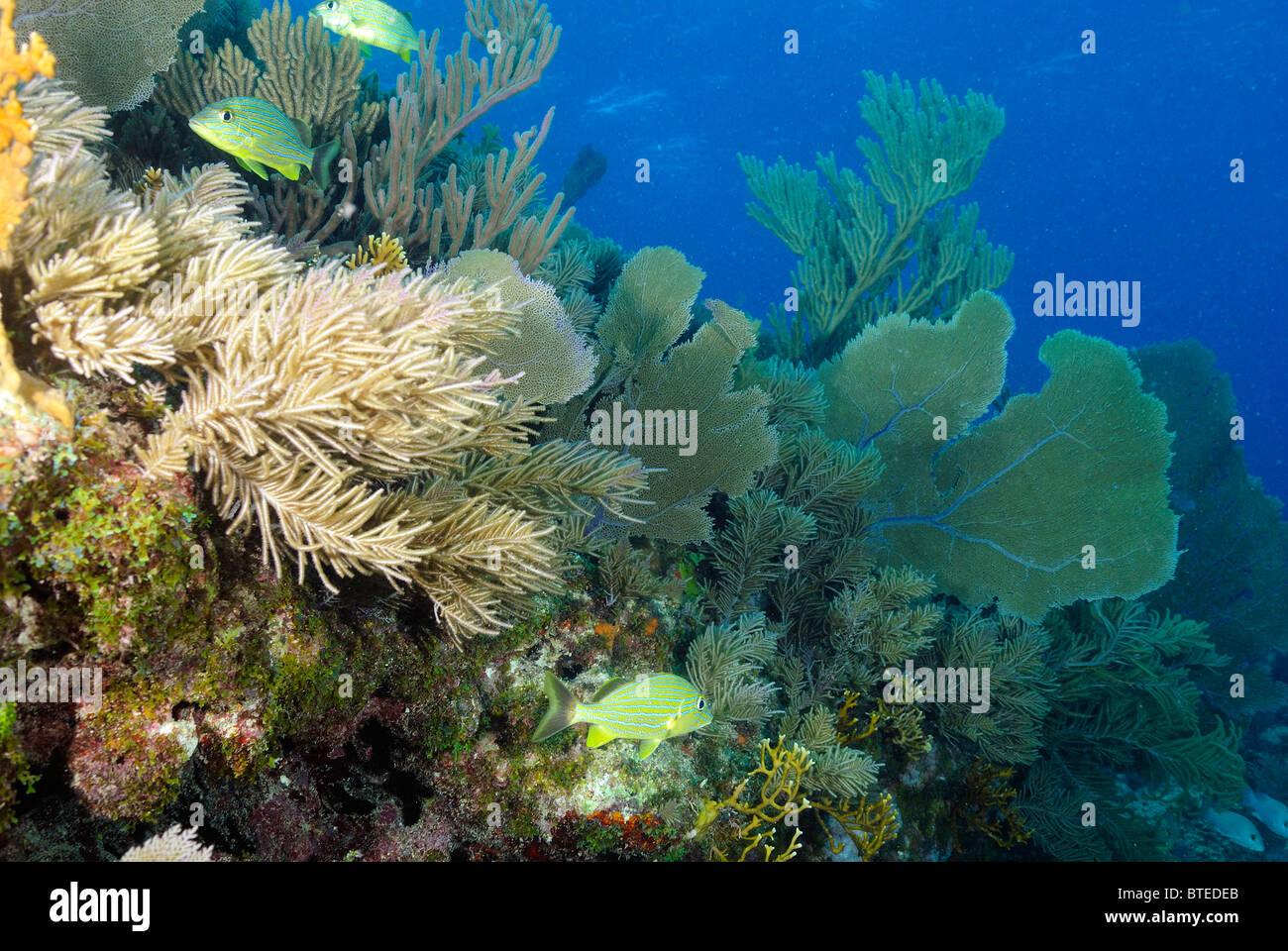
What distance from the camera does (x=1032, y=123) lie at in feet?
181

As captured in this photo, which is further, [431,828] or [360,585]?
[431,828]

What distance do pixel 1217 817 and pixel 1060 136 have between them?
6441cm

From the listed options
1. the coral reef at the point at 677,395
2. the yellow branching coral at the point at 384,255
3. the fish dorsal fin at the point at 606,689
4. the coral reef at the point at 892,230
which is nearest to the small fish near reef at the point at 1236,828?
the coral reef at the point at 892,230

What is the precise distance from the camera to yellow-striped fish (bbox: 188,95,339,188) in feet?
10.4

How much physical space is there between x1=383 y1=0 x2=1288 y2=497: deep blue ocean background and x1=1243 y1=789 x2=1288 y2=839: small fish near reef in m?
32.6

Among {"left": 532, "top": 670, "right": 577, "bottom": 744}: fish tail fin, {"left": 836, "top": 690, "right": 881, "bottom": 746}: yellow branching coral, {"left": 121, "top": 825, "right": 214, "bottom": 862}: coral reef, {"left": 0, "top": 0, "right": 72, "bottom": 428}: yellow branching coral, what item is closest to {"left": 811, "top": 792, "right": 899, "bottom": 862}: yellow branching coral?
{"left": 836, "top": 690, "right": 881, "bottom": 746}: yellow branching coral

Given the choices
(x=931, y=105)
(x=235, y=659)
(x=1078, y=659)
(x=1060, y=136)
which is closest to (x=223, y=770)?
(x=235, y=659)

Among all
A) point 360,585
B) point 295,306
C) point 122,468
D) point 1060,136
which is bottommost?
point 360,585

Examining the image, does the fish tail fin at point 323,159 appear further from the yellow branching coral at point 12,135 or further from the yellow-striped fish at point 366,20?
the yellow branching coral at point 12,135

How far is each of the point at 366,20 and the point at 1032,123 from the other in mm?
67719

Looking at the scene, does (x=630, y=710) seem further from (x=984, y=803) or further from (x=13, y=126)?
(x=984, y=803)

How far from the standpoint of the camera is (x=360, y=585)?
2.63 m
